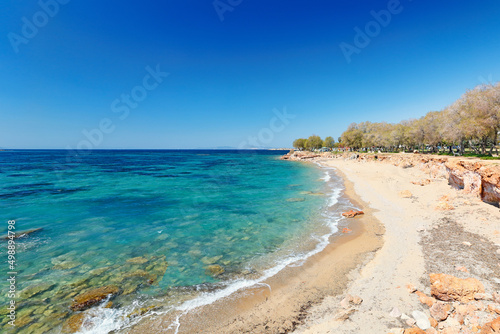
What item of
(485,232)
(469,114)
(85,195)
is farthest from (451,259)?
(469,114)

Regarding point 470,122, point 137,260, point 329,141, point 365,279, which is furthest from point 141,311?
point 329,141

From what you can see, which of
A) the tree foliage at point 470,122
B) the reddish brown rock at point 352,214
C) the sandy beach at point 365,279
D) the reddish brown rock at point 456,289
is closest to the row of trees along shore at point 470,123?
the tree foliage at point 470,122

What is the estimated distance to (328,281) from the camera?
27.8 feet

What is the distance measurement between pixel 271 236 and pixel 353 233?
17.7ft

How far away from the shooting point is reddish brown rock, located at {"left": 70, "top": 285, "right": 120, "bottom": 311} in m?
7.43

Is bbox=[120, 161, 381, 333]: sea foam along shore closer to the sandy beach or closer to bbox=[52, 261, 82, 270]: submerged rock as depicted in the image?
the sandy beach

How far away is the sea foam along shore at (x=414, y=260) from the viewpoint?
6176mm

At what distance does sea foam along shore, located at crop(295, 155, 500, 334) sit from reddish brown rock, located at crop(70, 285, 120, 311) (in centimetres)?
722

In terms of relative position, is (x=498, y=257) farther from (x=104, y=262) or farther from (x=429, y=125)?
(x=429, y=125)

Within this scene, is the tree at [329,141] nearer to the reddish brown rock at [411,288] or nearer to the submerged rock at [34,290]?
the reddish brown rock at [411,288]

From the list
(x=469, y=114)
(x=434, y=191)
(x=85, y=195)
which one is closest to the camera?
(x=434, y=191)

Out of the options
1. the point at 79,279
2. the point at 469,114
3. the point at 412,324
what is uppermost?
the point at 469,114

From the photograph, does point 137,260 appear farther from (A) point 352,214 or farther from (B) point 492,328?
(A) point 352,214

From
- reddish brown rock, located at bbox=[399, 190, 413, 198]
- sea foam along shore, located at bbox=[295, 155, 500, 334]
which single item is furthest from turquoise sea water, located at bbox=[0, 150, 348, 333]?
reddish brown rock, located at bbox=[399, 190, 413, 198]
